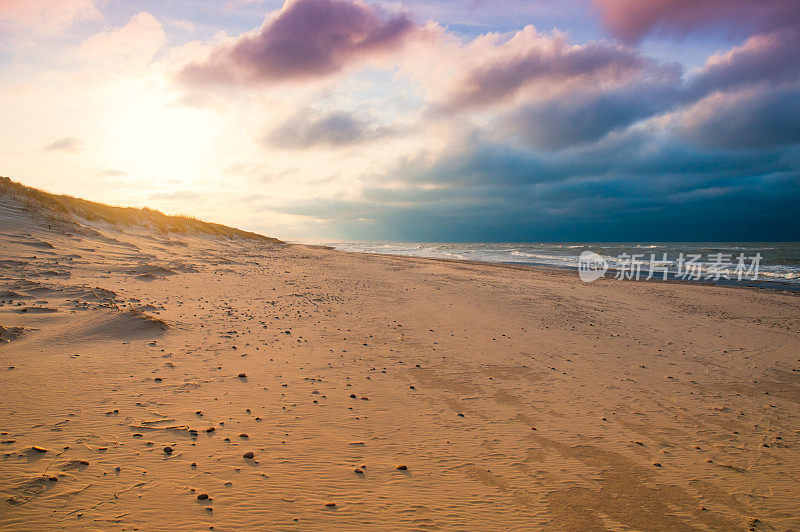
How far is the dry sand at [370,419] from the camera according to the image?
416 centimetres

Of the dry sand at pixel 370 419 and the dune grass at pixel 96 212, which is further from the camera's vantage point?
the dune grass at pixel 96 212

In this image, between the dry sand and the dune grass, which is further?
the dune grass

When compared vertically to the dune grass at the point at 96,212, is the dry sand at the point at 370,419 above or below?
below

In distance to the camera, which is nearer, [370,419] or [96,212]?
[370,419]

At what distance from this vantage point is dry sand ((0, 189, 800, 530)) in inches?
164

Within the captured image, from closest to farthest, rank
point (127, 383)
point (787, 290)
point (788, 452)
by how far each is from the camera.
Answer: point (788, 452)
point (127, 383)
point (787, 290)

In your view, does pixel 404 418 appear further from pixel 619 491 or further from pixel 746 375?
pixel 746 375

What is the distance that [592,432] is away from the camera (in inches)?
248

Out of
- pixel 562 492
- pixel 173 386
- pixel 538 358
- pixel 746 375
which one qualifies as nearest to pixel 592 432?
pixel 562 492

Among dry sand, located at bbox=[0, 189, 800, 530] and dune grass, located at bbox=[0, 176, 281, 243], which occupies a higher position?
dune grass, located at bbox=[0, 176, 281, 243]

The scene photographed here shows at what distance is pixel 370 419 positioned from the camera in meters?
6.18

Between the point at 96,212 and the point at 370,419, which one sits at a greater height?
the point at 96,212

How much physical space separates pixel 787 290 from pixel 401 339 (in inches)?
1257

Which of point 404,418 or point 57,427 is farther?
point 404,418
